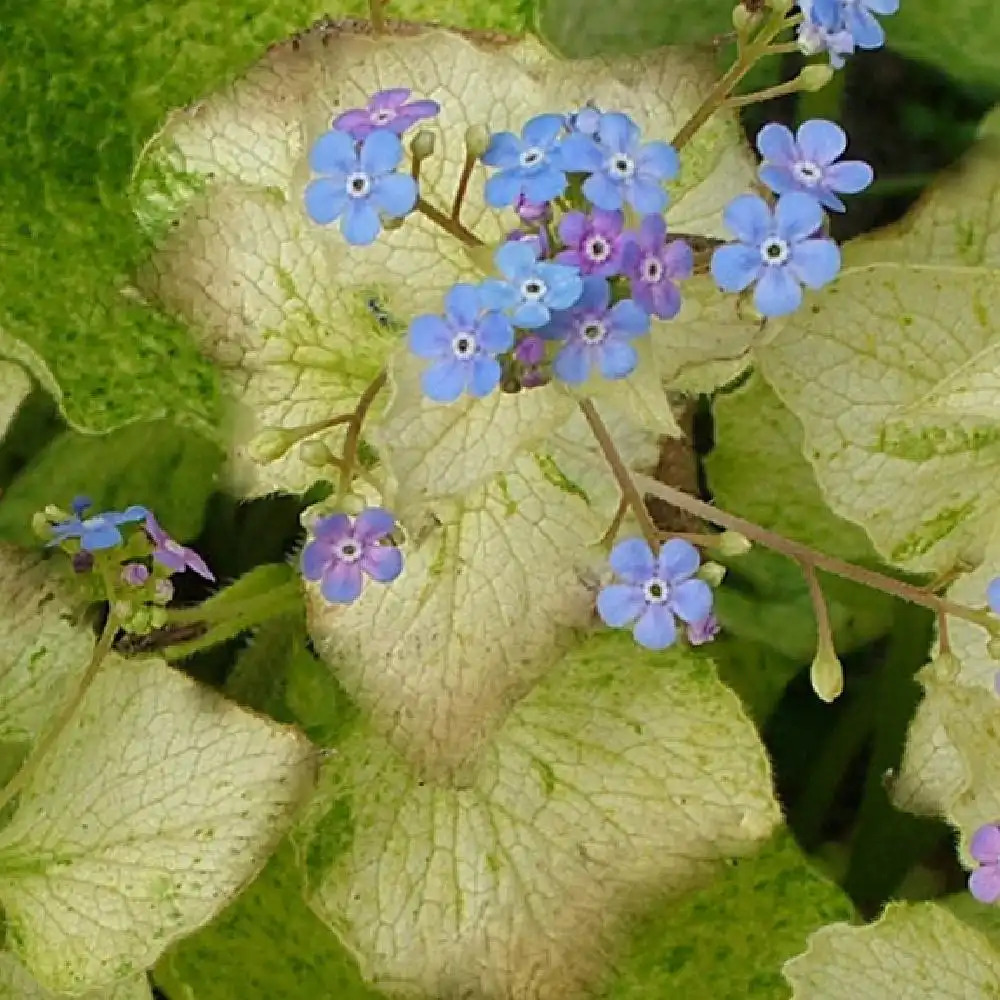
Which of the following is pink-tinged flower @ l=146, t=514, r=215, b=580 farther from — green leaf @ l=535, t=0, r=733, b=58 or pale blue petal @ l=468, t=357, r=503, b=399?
green leaf @ l=535, t=0, r=733, b=58

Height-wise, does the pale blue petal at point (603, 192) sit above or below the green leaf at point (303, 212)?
above

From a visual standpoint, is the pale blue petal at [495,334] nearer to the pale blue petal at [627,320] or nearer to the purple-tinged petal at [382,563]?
the pale blue petal at [627,320]

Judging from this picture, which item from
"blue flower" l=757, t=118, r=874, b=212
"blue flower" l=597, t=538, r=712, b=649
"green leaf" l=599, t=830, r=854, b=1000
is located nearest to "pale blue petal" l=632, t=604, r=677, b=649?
"blue flower" l=597, t=538, r=712, b=649

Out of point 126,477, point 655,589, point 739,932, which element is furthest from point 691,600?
point 126,477

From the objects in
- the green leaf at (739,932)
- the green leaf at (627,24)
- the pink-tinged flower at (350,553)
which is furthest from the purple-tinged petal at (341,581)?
the green leaf at (627,24)

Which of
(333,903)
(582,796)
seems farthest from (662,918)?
(333,903)
